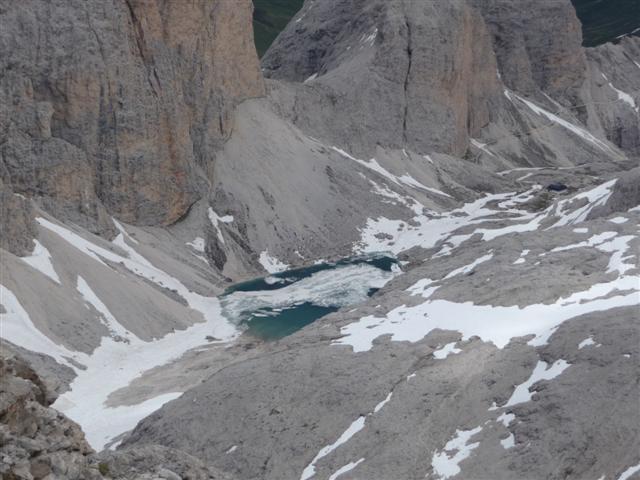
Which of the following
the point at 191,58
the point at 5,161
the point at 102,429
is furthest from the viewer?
the point at 191,58

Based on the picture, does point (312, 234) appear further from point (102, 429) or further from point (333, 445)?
point (333, 445)

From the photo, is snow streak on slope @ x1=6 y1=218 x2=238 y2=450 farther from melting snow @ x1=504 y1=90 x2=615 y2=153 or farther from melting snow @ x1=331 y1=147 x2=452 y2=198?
melting snow @ x1=504 y1=90 x2=615 y2=153

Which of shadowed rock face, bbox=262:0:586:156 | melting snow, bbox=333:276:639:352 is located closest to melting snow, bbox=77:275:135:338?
melting snow, bbox=333:276:639:352

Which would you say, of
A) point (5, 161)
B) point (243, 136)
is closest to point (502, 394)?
point (5, 161)

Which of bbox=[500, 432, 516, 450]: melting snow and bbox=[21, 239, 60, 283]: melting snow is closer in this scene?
bbox=[500, 432, 516, 450]: melting snow

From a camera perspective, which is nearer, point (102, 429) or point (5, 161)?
point (102, 429)

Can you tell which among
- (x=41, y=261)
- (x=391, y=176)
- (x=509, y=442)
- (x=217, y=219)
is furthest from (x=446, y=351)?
(x=391, y=176)
